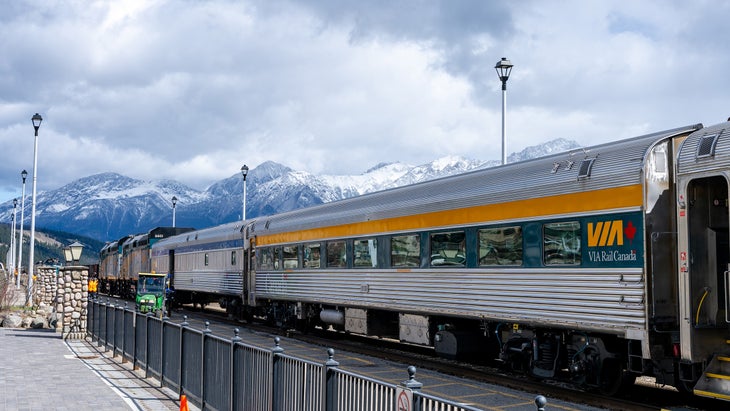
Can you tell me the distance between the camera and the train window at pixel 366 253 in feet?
59.8

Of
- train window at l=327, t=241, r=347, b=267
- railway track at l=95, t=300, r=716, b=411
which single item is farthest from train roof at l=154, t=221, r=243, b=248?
train window at l=327, t=241, r=347, b=267

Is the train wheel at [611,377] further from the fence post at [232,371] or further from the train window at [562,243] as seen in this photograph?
the fence post at [232,371]

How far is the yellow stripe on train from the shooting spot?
36.7ft

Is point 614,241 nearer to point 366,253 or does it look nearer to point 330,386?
point 330,386

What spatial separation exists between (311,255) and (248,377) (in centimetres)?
1217

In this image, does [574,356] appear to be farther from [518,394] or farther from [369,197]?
[369,197]

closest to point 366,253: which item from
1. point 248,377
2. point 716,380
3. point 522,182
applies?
point 522,182

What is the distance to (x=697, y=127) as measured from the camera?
11211 millimetres

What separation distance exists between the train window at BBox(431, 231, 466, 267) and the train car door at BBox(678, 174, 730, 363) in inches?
197

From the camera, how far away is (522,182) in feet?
43.8

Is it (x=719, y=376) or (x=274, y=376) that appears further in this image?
(x=719, y=376)

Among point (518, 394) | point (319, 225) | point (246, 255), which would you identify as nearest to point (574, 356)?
point (518, 394)

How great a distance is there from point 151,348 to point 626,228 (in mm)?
9079

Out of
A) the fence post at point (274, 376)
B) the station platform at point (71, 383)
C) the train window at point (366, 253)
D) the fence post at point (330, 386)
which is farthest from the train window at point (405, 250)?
the fence post at point (330, 386)
